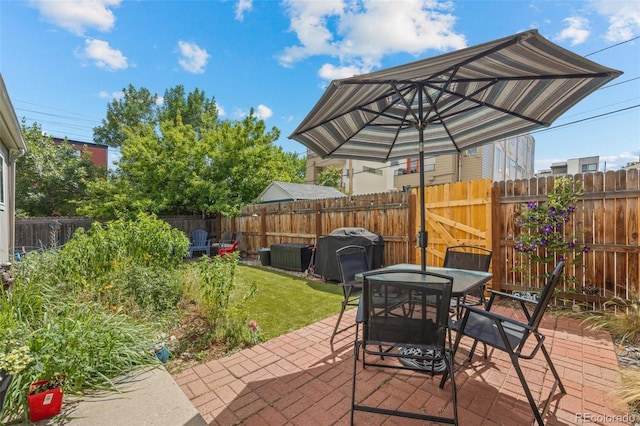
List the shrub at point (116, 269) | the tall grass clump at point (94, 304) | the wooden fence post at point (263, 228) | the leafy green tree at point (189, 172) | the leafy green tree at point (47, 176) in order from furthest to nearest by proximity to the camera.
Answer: the leafy green tree at point (47, 176) < the leafy green tree at point (189, 172) < the wooden fence post at point (263, 228) < the shrub at point (116, 269) < the tall grass clump at point (94, 304)

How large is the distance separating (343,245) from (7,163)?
23.2ft

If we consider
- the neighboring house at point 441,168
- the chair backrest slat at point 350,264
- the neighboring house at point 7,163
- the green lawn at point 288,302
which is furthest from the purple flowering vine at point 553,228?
the neighboring house at point 441,168

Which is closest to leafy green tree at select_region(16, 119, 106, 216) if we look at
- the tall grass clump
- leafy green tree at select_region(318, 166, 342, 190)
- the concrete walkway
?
the tall grass clump

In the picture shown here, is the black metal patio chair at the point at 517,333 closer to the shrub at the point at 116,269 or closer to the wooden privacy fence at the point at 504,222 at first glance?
the wooden privacy fence at the point at 504,222

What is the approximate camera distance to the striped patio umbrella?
1995 mm

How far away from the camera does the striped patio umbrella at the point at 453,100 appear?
200cm

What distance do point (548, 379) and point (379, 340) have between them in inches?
64.9

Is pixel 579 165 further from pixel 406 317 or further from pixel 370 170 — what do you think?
pixel 406 317

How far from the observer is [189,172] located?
1105 centimetres

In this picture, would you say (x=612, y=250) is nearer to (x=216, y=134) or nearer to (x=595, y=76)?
(x=595, y=76)

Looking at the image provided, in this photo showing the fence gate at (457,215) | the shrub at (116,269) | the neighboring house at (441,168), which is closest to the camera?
the shrub at (116,269)

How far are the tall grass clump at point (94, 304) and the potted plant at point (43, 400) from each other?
5 centimetres

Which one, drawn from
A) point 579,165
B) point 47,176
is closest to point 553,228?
point 47,176

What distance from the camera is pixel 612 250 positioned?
148 inches
